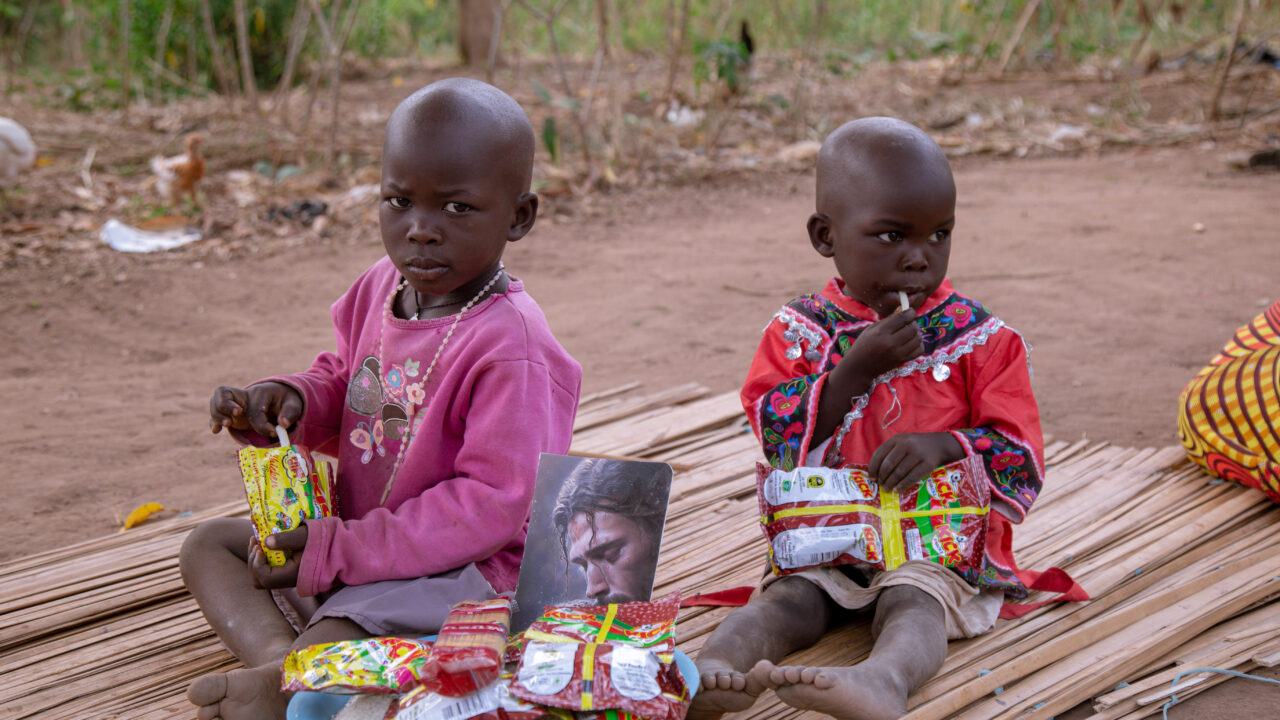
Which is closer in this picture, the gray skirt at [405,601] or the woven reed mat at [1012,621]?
the gray skirt at [405,601]

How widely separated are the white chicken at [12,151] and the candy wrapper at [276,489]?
5.08m

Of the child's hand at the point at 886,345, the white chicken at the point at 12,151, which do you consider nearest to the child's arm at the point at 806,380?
the child's hand at the point at 886,345

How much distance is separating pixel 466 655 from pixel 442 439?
44 centimetres

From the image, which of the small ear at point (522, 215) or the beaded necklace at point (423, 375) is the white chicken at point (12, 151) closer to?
the beaded necklace at point (423, 375)

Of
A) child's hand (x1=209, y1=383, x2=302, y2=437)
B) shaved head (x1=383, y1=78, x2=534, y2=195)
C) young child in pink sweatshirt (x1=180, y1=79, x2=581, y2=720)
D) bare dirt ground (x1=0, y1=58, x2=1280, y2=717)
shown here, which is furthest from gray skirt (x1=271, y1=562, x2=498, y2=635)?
bare dirt ground (x1=0, y1=58, x2=1280, y2=717)

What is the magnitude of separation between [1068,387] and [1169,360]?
498mm

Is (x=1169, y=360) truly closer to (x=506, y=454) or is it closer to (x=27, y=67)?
(x=506, y=454)

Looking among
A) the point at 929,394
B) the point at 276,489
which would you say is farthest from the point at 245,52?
the point at 929,394

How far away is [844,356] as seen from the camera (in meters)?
1.83

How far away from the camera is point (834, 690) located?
4.84 feet

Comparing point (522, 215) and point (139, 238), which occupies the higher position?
point (522, 215)

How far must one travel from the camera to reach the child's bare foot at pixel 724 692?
152 centimetres

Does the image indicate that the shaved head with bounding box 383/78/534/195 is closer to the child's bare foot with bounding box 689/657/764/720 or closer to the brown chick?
the child's bare foot with bounding box 689/657/764/720

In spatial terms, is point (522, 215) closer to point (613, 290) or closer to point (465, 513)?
point (465, 513)
